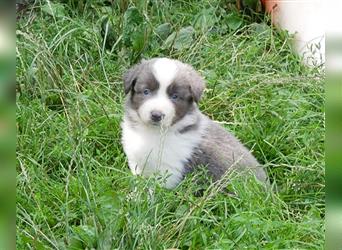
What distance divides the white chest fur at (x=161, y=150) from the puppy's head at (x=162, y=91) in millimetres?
115

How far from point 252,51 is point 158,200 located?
103 inches

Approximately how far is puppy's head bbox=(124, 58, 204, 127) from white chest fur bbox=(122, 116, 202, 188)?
12 cm

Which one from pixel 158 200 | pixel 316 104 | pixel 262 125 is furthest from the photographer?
pixel 316 104

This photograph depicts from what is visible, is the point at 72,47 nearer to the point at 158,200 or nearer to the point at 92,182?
the point at 92,182

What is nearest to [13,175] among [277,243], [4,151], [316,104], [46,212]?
[4,151]

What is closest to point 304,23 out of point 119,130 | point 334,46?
point 119,130

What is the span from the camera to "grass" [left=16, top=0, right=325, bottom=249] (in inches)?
139

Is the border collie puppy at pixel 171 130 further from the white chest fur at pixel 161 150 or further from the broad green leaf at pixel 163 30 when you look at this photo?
the broad green leaf at pixel 163 30

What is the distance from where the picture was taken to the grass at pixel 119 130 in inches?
139

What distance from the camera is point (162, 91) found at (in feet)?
13.6

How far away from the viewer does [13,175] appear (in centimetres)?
121

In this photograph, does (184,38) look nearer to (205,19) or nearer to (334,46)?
(205,19)

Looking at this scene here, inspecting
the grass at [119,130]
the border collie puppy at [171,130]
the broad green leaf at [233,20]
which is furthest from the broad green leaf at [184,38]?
the border collie puppy at [171,130]

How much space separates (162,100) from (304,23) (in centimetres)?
266
